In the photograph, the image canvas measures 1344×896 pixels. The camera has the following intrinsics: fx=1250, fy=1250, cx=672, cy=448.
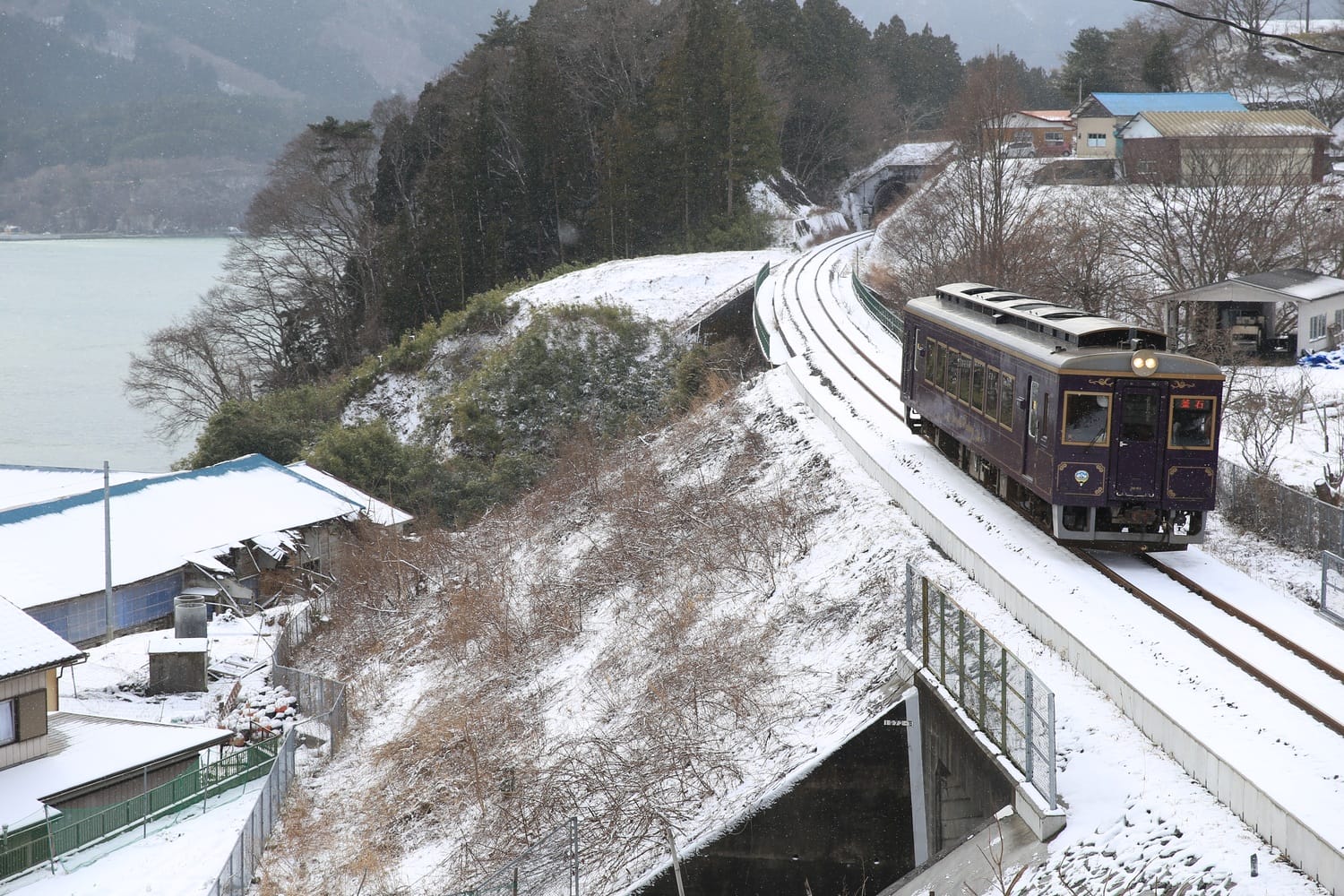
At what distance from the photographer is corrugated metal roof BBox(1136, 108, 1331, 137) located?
50.8 m

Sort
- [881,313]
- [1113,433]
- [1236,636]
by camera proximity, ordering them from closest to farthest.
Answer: [1236,636] < [1113,433] < [881,313]

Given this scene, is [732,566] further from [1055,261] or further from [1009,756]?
[1055,261]

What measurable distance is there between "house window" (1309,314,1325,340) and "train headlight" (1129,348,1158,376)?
1795 cm

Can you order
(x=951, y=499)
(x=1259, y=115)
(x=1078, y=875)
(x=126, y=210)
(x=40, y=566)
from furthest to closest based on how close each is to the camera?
1. (x=126, y=210)
2. (x=1259, y=115)
3. (x=40, y=566)
4. (x=951, y=499)
5. (x=1078, y=875)

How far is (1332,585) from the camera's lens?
1407cm

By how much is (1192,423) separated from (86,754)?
1757cm

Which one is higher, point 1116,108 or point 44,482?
point 1116,108

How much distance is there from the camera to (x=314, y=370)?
225 feet

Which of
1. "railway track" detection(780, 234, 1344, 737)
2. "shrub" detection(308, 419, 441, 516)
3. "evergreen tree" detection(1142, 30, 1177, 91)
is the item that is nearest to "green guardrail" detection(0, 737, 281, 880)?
"railway track" detection(780, 234, 1344, 737)

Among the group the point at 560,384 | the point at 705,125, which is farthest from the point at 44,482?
the point at 705,125

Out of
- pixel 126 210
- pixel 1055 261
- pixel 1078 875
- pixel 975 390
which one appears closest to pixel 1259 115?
pixel 1055 261

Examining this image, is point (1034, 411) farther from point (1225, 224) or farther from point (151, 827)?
point (1225, 224)

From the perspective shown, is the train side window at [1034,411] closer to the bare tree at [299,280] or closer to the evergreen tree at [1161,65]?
the bare tree at [299,280]

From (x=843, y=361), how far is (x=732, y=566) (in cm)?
1397
